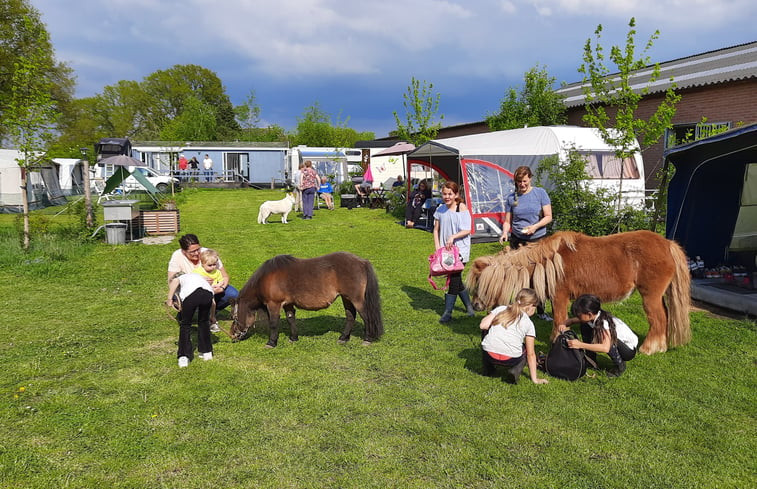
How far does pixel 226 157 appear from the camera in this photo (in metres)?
33.5

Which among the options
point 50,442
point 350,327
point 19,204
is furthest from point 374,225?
point 19,204

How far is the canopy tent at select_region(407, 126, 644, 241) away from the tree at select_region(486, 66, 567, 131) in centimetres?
665

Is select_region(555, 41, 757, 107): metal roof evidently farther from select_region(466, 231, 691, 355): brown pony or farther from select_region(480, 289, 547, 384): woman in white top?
select_region(480, 289, 547, 384): woman in white top

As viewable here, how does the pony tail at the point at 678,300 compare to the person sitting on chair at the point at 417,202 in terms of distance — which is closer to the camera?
the pony tail at the point at 678,300

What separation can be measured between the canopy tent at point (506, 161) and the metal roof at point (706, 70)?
256 cm

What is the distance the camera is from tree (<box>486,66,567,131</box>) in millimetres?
20750

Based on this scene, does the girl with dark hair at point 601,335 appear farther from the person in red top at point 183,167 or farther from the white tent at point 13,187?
the person in red top at point 183,167

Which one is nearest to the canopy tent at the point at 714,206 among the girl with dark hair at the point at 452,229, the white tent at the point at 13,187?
the girl with dark hair at the point at 452,229

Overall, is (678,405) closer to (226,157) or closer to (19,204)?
(19,204)

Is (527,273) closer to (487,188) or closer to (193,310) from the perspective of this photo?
(193,310)

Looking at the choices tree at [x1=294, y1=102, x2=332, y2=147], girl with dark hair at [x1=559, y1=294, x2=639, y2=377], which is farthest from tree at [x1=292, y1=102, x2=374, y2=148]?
girl with dark hair at [x1=559, y1=294, x2=639, y2=377]

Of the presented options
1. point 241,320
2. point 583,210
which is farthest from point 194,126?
point 241,320

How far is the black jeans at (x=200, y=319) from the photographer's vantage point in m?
4.61

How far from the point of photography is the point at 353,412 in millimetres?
3830
